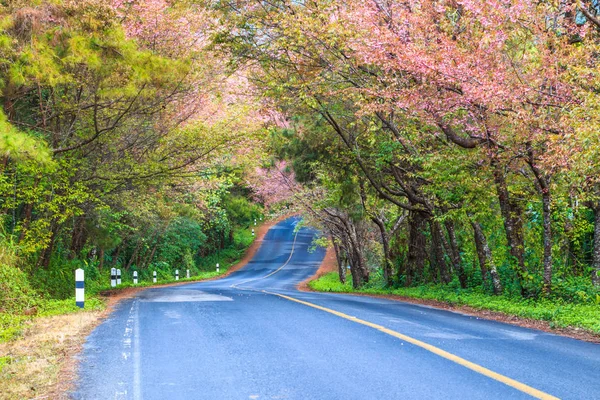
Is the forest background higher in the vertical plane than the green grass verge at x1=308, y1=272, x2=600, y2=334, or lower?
higher

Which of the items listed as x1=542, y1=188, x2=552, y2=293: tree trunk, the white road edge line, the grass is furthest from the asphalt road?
x1=542, y1=188, x2=552, y2=293: tree trunk

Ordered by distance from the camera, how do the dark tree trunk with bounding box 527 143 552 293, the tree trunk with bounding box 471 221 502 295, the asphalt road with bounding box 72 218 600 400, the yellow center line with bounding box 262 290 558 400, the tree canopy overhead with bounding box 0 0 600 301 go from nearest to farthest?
the yellow center line with bounding box 262 290 558 400 < the asphalt road with bounding box 72 218 600 400 < the tree canopy overhead with bounding box 0 0 600 301 < the dark tree trunk with bounding box 527 143 552 293 < the tree trunk with bounding box 471 221 502 295

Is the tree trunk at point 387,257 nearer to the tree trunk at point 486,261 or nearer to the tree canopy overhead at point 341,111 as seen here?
the tree canopy overhead at point 341,111

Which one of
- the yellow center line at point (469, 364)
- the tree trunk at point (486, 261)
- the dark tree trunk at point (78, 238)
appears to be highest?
the dark tree trunk at point (78, 238)

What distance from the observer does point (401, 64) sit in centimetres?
1183

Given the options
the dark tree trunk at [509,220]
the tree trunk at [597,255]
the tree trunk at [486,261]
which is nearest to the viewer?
the tree trunk at [597,255]

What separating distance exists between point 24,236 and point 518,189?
1259cm

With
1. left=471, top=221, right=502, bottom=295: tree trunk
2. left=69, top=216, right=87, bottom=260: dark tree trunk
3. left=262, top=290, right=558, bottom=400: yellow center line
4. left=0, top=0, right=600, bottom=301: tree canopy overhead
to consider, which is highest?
left=0, top=0, right=600, bottom=301: tree canopy overhead

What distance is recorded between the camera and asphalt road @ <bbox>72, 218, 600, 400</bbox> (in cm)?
Result: 524

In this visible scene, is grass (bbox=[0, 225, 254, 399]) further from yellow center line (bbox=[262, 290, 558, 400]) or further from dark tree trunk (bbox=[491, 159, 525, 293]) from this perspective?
dark tree trunk (bbox=[491, 159, 525, 293])

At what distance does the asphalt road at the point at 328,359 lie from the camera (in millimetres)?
5242

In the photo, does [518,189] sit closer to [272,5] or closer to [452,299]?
[452,299]

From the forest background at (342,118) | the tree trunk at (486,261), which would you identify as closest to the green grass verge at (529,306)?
the forest background at (342,118)

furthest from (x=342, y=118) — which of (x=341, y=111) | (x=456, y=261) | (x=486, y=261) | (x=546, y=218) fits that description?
(x=546, y=218)
